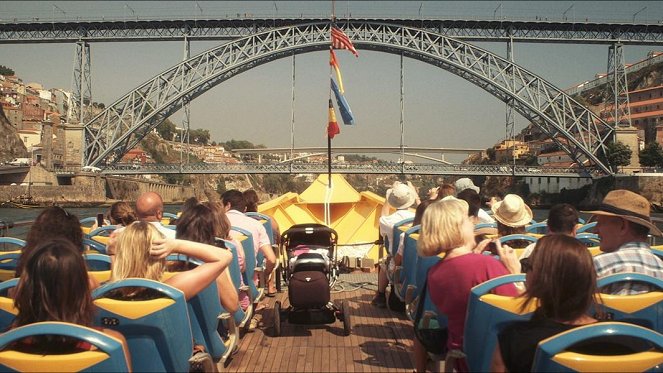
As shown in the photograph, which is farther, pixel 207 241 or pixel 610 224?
pixel 207 241

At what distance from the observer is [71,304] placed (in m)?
1.92

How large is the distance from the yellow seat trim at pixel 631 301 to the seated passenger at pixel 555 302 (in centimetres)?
27

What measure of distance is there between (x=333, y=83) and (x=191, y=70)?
3808 cm

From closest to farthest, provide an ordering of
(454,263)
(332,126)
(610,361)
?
1. (610,361)
2. (454,263)
3. (332,126)

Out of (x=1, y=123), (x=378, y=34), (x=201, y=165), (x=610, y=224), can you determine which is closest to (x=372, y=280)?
(x=610, y=224)

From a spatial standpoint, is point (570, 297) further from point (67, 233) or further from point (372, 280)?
point (372, 280)

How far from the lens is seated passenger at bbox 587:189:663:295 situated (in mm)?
2699

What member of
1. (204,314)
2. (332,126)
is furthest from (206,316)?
(332,126)

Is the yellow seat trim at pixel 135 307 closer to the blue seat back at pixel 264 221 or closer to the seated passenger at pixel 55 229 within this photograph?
the seated passenger at pixel 55 229

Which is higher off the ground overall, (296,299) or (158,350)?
(158,350)

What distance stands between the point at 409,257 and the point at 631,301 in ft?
6.49

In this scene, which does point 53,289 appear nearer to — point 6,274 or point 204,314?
point 204,314

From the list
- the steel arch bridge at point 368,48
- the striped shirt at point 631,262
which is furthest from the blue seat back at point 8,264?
the steel arch bridge at point 368,48

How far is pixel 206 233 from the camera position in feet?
10.5
